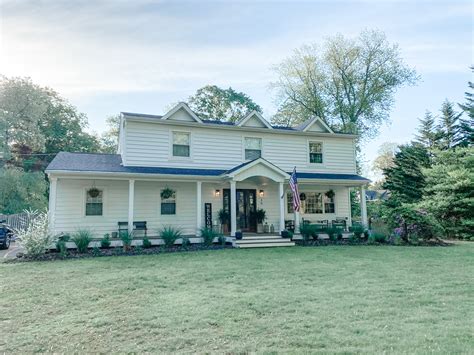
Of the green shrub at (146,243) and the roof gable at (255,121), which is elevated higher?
the roof gable at (255,121)

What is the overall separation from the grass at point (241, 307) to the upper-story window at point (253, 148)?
8349 mm

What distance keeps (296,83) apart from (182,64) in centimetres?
1612

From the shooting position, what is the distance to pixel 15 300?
5699 millimetres

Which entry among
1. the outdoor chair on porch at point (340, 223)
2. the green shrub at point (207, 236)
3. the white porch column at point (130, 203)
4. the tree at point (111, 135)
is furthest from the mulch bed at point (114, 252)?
the tree at point (111, 135)

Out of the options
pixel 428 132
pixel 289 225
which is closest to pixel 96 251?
pixel 289 225

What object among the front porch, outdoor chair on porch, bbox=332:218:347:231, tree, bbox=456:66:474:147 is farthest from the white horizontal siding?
tree, bbox=456:66:474:147

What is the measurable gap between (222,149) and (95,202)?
246 inches

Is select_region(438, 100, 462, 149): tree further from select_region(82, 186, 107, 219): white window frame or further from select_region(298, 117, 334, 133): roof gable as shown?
select_region(82, 186, 107, 219): white window frame

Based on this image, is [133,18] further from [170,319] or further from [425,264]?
[425,264]

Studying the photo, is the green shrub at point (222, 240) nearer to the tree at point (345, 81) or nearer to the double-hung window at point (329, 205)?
the double-hung window at point (329, 205)

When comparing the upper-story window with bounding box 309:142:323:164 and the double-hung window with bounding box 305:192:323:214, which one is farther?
the upper-story window with bounding box 309:142:323:164

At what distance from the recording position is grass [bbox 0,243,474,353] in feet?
12.2

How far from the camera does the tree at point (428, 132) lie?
24016mm

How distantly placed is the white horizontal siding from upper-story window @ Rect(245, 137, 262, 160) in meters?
0.25
